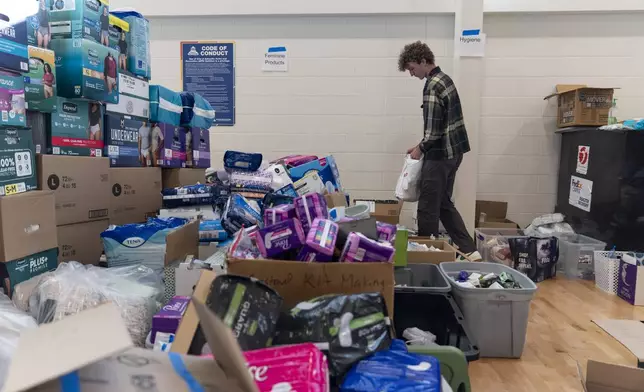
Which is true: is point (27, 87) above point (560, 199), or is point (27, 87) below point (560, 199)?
above

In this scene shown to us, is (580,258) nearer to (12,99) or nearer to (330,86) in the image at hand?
(330,86)

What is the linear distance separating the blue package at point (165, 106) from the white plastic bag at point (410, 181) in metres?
1.70

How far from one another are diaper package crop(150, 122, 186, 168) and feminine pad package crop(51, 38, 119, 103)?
607mm

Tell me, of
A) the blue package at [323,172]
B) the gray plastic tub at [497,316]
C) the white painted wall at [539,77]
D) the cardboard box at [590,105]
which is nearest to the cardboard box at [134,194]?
the blue package at [323,172]

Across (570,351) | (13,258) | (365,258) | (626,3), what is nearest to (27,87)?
(13,258)

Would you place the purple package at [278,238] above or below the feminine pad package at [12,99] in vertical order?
below

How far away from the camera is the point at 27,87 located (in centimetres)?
176

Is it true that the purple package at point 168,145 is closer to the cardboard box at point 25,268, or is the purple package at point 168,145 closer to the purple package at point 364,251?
the cardboard box at point 25,268

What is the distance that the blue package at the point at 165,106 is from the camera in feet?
8.71

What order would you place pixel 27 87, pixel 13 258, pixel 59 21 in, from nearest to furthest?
pixel 13 258 < pixel 27 87 < pixel 59 21

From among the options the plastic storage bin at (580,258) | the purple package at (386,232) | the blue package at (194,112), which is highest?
the blue package at (194,112)

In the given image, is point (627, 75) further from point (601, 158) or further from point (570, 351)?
point (570, 351)

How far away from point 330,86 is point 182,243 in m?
A: 2.70

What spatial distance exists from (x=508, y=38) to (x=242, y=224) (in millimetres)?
3190
